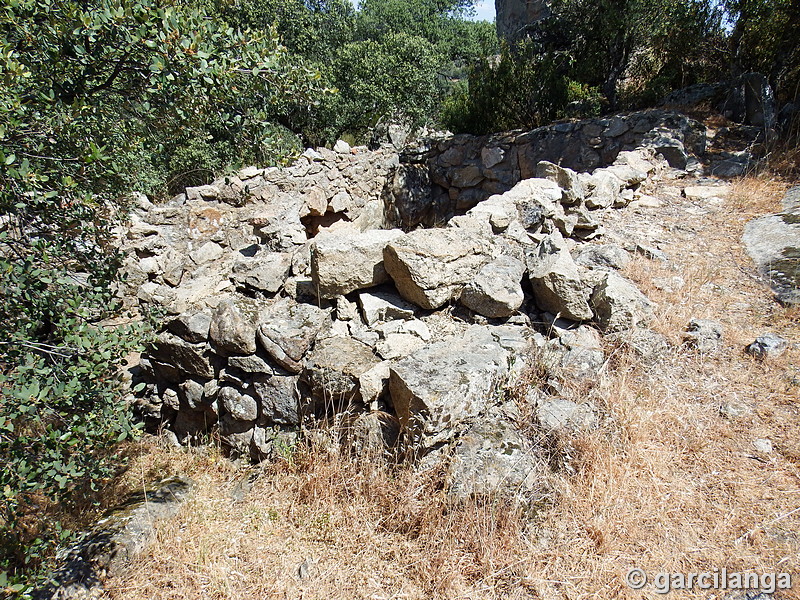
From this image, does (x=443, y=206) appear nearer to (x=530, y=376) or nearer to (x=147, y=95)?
(x=530, y=376)

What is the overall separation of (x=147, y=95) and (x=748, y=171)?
6905 millimetres

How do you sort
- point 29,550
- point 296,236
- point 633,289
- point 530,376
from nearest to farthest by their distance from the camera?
point 29,550, point 530,376, point 633,289, point 296,236

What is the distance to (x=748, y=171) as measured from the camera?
6180 millimetres

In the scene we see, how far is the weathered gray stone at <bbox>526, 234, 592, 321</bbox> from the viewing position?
3.50m

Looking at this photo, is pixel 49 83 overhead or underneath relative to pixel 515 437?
overhead

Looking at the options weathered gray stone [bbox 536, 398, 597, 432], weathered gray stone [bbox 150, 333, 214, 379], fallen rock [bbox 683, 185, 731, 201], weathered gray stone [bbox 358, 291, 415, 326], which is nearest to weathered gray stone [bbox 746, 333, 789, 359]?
weathered gray stone [bbox 536, 398, 597, 432]

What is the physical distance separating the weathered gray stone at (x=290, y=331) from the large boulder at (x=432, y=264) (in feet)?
2.12

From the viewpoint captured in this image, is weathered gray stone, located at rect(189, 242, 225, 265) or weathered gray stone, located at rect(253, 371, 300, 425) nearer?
weathered gray stone, located at rect(253, 371, 300, 425)

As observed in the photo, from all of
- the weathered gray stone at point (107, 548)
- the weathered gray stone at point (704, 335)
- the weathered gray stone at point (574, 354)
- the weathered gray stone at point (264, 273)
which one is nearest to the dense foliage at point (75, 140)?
the weathered gray stone at point (107, 548)

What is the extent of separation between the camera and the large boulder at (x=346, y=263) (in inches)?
138

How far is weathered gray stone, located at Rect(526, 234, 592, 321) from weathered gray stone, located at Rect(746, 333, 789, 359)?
1.14m

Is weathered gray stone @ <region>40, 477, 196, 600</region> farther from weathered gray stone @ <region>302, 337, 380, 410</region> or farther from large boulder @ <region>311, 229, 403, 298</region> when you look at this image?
large boulder @ <region>311, 229, 403, 298</region>

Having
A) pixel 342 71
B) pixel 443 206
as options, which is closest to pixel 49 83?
pixel 443 206

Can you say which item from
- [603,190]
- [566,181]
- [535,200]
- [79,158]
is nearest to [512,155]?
[603,190]
